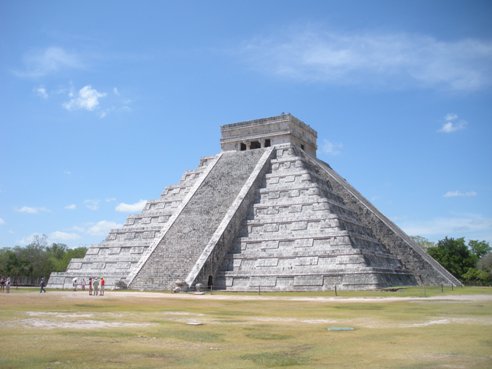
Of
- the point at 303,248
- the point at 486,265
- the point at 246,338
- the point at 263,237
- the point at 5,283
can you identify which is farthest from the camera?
the point at 486,265

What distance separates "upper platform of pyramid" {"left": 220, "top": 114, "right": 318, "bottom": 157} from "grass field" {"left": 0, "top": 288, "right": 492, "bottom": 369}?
23.5 meters

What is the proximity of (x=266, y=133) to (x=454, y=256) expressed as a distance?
68.4ft

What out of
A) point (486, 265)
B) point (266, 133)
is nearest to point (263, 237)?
point (266, 133)

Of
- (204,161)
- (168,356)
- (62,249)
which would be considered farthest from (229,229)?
(62,249)

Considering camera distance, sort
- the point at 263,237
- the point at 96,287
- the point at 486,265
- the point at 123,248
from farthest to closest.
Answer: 1. the point at 486,265
2. the point at 123,248
3. the point at 263,237
4. the point at 96,287

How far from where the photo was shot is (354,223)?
29469mm

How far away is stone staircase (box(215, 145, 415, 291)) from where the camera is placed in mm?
24562

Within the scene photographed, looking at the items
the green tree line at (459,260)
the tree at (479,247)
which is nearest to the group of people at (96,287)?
the green tree line at (459,260)

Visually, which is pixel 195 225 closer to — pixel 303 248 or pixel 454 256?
pixel 303 248

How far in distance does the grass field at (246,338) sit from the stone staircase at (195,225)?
40.2 feet

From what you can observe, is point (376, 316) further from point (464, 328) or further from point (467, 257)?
point (467, 257)

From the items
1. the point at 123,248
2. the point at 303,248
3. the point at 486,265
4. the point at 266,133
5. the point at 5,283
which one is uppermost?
the point at 266,133

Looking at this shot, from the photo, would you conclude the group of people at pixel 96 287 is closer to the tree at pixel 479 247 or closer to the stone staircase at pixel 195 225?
the stone staircase at pixel 195 225

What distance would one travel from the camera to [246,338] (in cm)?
948
